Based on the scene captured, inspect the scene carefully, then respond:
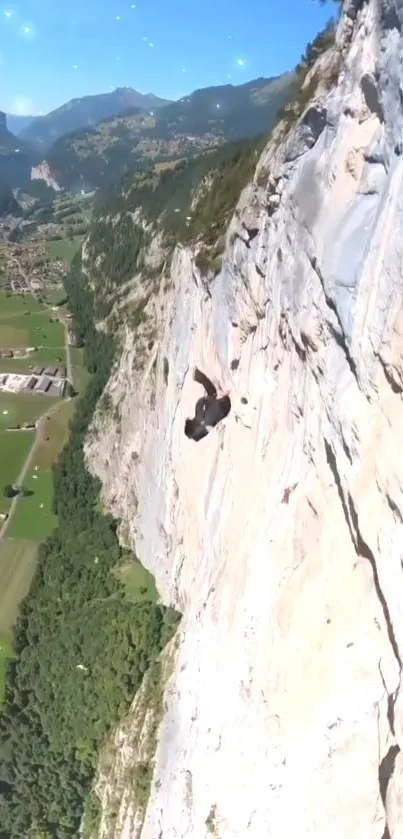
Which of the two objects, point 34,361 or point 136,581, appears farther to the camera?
point 34,361

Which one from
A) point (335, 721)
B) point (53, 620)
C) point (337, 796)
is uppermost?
point (335, 721)

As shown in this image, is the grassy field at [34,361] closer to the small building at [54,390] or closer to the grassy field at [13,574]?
the small building at [54,390]

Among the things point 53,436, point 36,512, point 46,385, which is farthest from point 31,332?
point 36,512

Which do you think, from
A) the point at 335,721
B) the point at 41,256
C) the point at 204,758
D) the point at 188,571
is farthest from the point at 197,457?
the point at 41,256

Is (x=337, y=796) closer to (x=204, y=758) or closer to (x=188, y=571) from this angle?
(x=204, y=758)

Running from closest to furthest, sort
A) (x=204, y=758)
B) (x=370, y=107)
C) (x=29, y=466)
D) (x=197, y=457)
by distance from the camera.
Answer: (x=370, y=107) < (x=204, y=758) < (x=197, y=457) < (x=29, y=466)

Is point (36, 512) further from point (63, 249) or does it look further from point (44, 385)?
point (63, 249)
